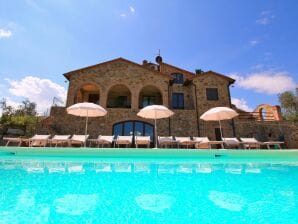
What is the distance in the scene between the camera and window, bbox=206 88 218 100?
60.4ft

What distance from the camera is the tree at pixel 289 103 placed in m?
36.2

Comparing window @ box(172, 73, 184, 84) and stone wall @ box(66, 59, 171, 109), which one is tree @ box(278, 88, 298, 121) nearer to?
window @ box(172, 73, 184, 84)

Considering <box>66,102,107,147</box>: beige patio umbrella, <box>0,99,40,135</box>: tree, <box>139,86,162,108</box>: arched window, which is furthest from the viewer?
<box>0,99,40,135</box>: tree

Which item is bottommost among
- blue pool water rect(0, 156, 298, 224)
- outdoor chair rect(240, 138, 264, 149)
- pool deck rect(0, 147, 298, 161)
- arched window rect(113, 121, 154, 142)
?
blue pool water rect(0, 156, 298, 224)

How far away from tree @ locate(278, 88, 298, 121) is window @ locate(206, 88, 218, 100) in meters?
25.6

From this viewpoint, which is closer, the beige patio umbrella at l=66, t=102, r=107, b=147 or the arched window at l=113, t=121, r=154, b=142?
the beige patio umbrella at l=66, t=102, r=107, b=147

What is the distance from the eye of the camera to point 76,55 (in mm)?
16391

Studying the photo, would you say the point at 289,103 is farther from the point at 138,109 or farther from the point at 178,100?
the point at 138,109

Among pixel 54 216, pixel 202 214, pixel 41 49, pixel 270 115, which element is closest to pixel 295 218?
pixel 202 214

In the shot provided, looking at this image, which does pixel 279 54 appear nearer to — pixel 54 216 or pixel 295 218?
pixel 295 218

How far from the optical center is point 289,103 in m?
36.9

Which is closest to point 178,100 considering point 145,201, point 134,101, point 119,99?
point 134,101

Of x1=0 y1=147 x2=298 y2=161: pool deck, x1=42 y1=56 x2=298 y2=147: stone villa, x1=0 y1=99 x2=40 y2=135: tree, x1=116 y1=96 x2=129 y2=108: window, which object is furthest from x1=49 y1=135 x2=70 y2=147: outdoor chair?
x1=0 y1=99 x2=40 y2=135: tree

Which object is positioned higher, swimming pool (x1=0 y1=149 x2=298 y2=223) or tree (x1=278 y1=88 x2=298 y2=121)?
tree (x1=278 y1=88 x2=298 y2=121)
